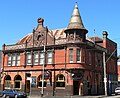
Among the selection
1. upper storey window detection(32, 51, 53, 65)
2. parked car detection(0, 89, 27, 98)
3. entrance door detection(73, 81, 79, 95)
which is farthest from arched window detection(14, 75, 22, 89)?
entrance door detection(73, 81, 79, 95)

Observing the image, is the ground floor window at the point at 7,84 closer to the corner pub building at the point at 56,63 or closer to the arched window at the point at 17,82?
the corner pub building at the point at 56,63

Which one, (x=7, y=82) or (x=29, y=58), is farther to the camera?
(x=7, y=82)

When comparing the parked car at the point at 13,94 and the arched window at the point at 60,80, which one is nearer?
the parked car at the point at 13,94

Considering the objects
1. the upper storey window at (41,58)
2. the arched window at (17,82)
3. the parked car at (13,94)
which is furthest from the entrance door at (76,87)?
the arched window at (17,82)

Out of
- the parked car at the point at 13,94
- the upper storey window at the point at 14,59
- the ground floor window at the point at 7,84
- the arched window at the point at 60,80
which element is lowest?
the parked car at the point at 13,94

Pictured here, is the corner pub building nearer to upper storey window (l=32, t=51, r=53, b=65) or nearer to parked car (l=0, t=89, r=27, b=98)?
upper storey window (l=32, t=51, r=53, b=65)

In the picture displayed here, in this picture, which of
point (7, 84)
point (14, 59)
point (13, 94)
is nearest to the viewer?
point (13, 94)

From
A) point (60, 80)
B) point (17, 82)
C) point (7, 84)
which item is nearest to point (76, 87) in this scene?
point (60, 80)

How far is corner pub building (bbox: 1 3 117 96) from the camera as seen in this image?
44.9m

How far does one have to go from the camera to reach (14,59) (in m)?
52.9

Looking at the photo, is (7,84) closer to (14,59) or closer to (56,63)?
(14,59)

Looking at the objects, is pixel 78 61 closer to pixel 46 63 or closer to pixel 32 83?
pixel 46 63

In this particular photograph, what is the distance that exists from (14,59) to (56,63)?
10.5m

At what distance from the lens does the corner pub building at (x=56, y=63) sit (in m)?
44.9
